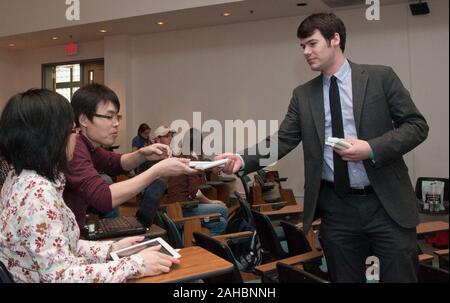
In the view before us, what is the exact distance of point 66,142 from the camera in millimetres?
1383

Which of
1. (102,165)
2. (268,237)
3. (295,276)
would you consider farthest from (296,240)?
(102,165)

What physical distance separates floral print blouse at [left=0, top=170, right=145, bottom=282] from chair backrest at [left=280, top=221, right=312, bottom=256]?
1213 mm

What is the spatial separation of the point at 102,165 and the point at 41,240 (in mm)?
1118

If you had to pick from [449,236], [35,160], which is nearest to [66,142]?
[35,160]

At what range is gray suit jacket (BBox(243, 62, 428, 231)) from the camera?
160 cm

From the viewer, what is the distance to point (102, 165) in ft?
7.47

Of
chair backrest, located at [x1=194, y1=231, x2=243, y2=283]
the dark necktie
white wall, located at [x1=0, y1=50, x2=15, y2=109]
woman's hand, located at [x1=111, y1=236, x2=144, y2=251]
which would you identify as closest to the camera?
chair backrest, located at [x1=194, y1=231, x2=243, y2=283]

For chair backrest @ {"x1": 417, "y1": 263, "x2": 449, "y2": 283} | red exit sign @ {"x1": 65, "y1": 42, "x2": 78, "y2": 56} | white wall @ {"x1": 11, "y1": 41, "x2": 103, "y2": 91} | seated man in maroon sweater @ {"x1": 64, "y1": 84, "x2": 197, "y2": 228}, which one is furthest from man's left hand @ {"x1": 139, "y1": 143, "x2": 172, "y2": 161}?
red exit sign @ {"x1": 65, "y1": 42, "x2": 78, "y2": 56}

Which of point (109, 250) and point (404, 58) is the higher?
point (404, 58)

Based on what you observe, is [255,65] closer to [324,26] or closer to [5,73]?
[324,26]

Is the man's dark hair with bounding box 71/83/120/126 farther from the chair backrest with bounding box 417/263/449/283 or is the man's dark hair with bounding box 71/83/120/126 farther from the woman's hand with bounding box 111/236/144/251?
the chair backrest with bounding box 417/263/449/283

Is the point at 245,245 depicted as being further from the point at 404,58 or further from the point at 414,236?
the point at 404,58

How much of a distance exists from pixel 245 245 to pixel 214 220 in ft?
1.53

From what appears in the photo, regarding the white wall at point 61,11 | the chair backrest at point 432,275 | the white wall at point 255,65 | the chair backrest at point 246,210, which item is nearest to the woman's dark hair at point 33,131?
the chair backrest at point 432,275
